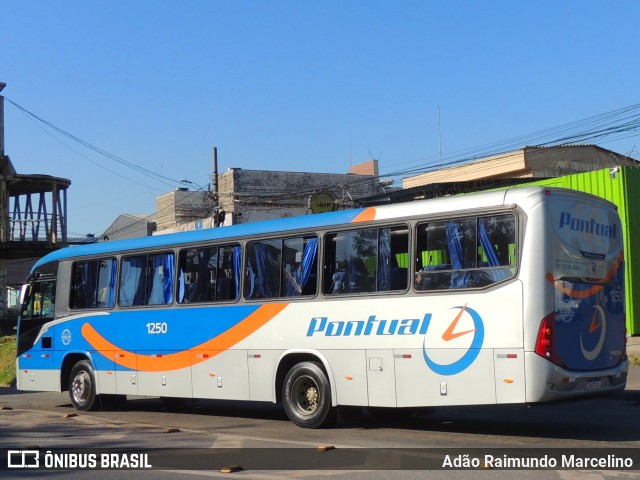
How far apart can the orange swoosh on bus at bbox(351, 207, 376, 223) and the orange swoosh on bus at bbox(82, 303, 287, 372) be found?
179 cm

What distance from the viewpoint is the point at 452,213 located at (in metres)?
10.4

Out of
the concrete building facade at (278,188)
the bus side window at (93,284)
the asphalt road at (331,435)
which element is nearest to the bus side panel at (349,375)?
the asphalt road at (331,435)

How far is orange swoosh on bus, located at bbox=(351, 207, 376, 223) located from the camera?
11.4m

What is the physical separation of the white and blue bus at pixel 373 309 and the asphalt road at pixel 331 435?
595 millimetres

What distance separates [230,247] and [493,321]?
199 inches

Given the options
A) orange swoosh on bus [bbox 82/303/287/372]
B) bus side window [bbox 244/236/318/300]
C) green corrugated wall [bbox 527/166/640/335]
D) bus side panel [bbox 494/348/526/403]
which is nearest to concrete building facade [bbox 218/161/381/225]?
green corrugated wall [bbox 527/166/640/335]

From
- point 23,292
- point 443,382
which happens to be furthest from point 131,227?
point 443,382

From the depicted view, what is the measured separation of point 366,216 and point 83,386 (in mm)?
7460

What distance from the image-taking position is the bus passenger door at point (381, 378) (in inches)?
426

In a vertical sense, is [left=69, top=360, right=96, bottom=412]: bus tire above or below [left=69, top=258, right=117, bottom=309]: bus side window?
below

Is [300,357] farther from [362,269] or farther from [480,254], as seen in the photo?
[480,254]

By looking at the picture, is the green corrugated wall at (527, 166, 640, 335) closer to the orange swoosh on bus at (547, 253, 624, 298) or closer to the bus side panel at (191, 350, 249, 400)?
the orange swoosh on bus at (547, 253, 624, 298)

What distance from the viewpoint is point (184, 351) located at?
1372 cm

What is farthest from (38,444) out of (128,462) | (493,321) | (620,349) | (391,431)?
(620,349)
